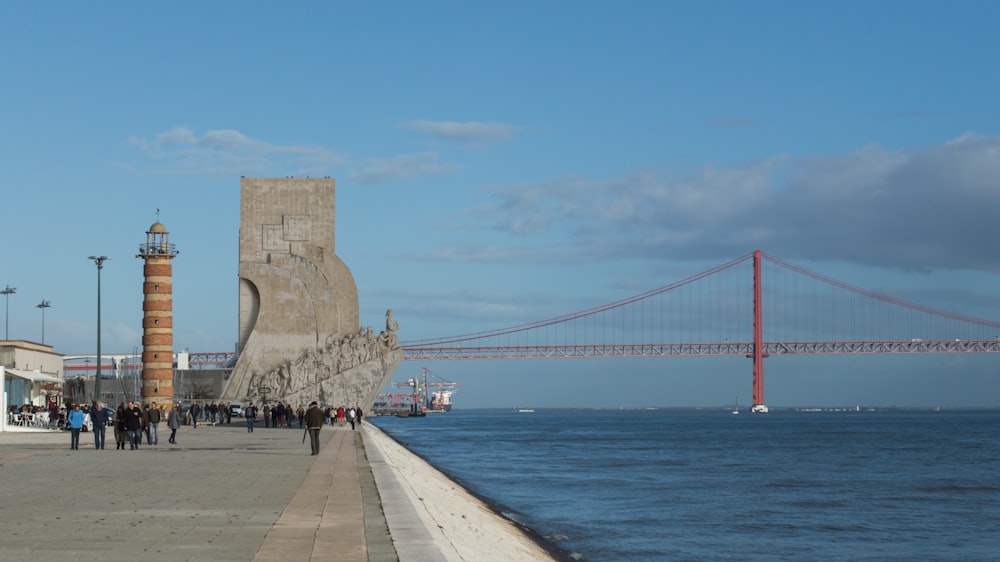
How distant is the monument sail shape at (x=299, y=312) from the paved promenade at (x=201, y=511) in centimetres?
3090

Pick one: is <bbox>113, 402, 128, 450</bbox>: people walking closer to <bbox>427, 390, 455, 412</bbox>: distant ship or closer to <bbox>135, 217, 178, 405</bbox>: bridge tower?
<bbox>135, 217, 178, 405</bbox>: bridge tower

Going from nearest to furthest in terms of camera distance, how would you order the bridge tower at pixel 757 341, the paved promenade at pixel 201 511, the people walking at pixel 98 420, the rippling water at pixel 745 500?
1. the paved promenade at pixel 201 511
2. the rippling water at pixel 745 500
3. the people walking at pixel 98 420
4. the bridge tower at pixel 757 341

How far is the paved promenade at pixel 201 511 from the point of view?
7.32 meters

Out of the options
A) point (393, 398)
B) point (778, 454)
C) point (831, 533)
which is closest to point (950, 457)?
point (778, 454)

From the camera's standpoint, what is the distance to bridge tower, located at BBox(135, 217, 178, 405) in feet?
140

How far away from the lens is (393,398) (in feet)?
473

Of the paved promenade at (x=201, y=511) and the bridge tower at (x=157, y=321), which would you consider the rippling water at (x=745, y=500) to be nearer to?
the paved promenade at (x=201, y=511)

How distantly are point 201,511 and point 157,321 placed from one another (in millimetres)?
34595

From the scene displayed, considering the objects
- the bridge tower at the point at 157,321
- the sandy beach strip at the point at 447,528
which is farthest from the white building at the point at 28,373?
the sandy beach strip at the point at 447,528

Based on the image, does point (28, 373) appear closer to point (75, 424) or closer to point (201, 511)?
point (75, 424)

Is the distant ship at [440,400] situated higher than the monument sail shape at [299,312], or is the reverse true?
the monument sail shape at [299,312]

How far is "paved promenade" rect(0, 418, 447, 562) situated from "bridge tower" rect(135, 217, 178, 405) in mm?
25533

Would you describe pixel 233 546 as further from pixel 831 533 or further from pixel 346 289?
pixel 346 289

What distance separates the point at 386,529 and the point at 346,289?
139 ft
